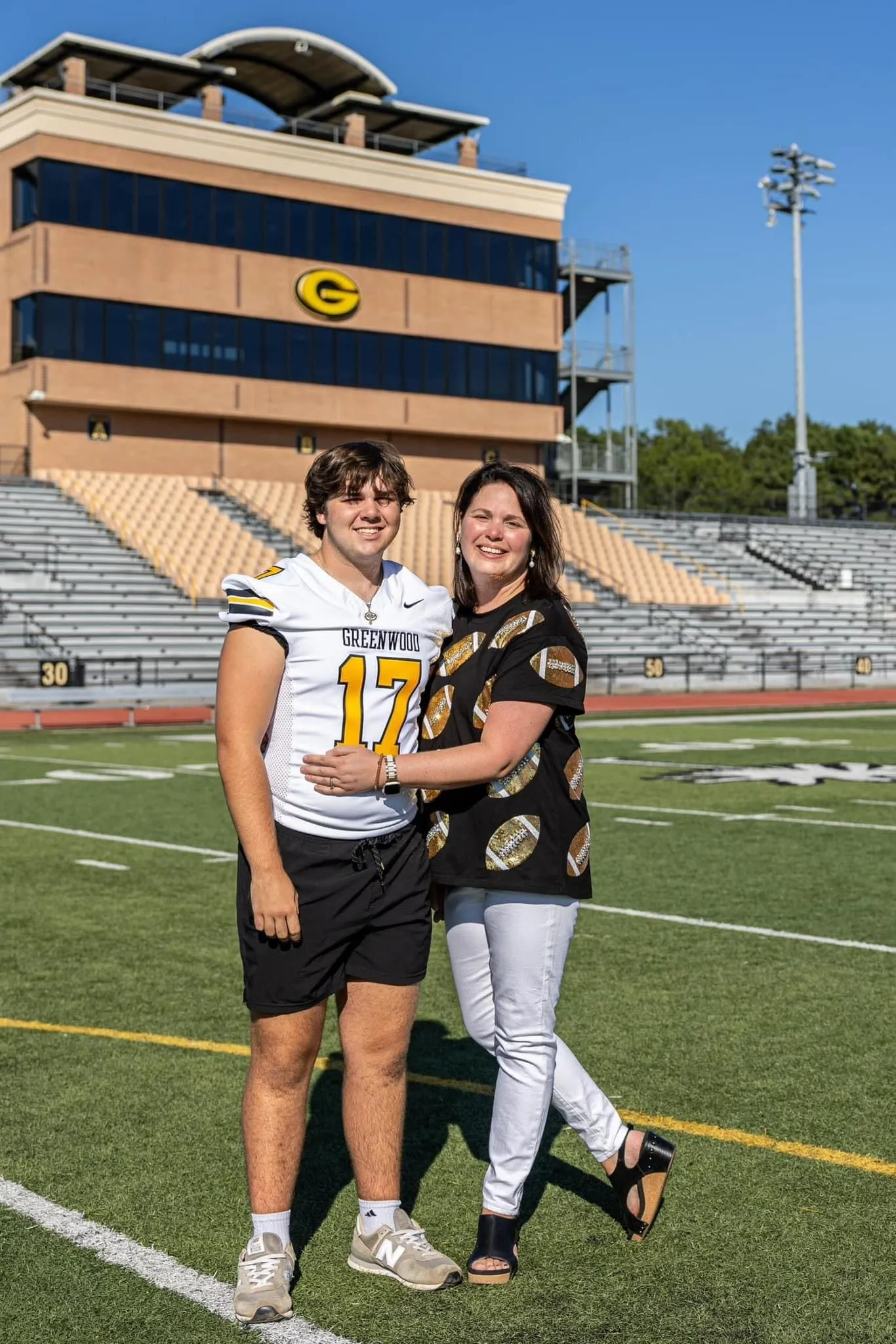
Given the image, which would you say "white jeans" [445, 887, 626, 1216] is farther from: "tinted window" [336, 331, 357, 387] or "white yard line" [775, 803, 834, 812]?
"tinted window" [336, 331, 357, 387]

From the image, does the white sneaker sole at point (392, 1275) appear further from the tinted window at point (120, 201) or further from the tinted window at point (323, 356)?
the tinted window at point (323, 356)

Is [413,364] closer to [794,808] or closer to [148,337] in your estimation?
[148,337]

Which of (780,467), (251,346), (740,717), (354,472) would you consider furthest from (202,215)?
(780,467)

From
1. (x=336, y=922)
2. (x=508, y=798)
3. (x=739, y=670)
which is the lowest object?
(x=739, y=670)

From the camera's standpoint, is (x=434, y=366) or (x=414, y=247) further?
(x=434, y=366)

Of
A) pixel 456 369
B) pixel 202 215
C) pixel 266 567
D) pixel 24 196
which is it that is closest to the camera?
pixel 266 567

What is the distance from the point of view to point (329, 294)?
1526 inches

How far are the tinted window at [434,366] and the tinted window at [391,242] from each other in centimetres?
205

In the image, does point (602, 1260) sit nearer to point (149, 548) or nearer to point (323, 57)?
point (149, 548)

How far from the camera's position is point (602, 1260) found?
389cm

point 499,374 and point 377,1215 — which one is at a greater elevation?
point 499,374

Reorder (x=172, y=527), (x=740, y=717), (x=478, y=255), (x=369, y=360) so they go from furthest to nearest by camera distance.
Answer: (x=478, y=255) → (x=369, y=360) → (x=172, y=527) → (x=740, y=717)

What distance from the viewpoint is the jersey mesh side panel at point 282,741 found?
12.0 ft

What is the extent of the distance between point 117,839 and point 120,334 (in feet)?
86.1
